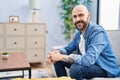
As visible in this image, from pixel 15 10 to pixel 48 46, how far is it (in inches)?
43.4

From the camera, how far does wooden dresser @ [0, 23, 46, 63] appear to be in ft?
13.6

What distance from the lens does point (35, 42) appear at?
14.2 feet

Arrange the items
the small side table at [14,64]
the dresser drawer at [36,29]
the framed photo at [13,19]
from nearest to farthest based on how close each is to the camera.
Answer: the small side table at [14,64] < the dresser drawer at [36,29] < the framed photo at [13,19]

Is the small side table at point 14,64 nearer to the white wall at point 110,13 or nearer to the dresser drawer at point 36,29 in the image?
the dresser drawer at point 36,29

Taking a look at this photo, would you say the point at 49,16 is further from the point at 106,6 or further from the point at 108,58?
the point at 108,58

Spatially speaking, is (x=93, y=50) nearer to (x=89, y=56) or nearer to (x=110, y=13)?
(x=89, y=56)

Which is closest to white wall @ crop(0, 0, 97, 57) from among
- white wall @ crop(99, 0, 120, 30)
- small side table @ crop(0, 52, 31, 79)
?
white wall @ crop(99, 0, 120, 30)

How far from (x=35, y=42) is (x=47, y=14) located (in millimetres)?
817

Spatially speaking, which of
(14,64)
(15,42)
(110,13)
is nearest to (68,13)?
(110,13)

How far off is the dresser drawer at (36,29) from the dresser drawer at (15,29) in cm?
12

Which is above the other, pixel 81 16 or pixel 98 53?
pixel 81 16

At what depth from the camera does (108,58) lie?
86.4 inches

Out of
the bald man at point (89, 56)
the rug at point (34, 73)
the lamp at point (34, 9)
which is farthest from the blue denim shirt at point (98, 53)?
the lamp at point (34, 9)

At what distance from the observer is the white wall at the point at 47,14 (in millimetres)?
4547
